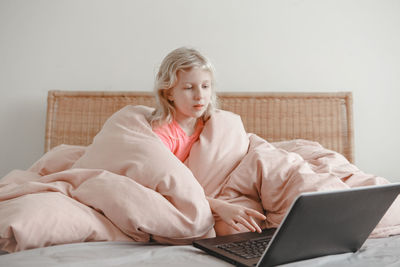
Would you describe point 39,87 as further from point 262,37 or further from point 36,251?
point 36,251

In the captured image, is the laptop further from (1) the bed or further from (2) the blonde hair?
(1) the bed

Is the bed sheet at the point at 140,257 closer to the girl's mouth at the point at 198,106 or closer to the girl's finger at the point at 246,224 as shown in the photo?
the girl's finger at the point at 246,224

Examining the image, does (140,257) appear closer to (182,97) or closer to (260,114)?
(182,97)

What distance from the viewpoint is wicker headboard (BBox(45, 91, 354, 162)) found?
1.80 meters

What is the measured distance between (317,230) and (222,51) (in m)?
1.36

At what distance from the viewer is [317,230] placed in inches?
27.0

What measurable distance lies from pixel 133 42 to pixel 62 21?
382 mm

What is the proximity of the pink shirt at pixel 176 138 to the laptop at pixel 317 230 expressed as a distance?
530mm

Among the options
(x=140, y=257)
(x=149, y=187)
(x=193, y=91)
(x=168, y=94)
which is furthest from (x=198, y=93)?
(x=140, y=257)

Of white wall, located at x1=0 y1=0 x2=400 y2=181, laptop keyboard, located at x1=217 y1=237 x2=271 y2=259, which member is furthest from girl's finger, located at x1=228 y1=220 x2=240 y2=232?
white wall, located at x1=0 y1=0 x2=400 y2=181

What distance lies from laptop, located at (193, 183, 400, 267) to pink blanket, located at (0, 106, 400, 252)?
0.16 metres

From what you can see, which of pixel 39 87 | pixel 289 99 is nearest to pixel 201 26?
pixel 289 99

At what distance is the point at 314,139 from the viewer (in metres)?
1.80

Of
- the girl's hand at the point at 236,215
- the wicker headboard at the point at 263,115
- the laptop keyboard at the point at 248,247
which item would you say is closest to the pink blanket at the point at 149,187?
the girl's hand at the point at 236,215
